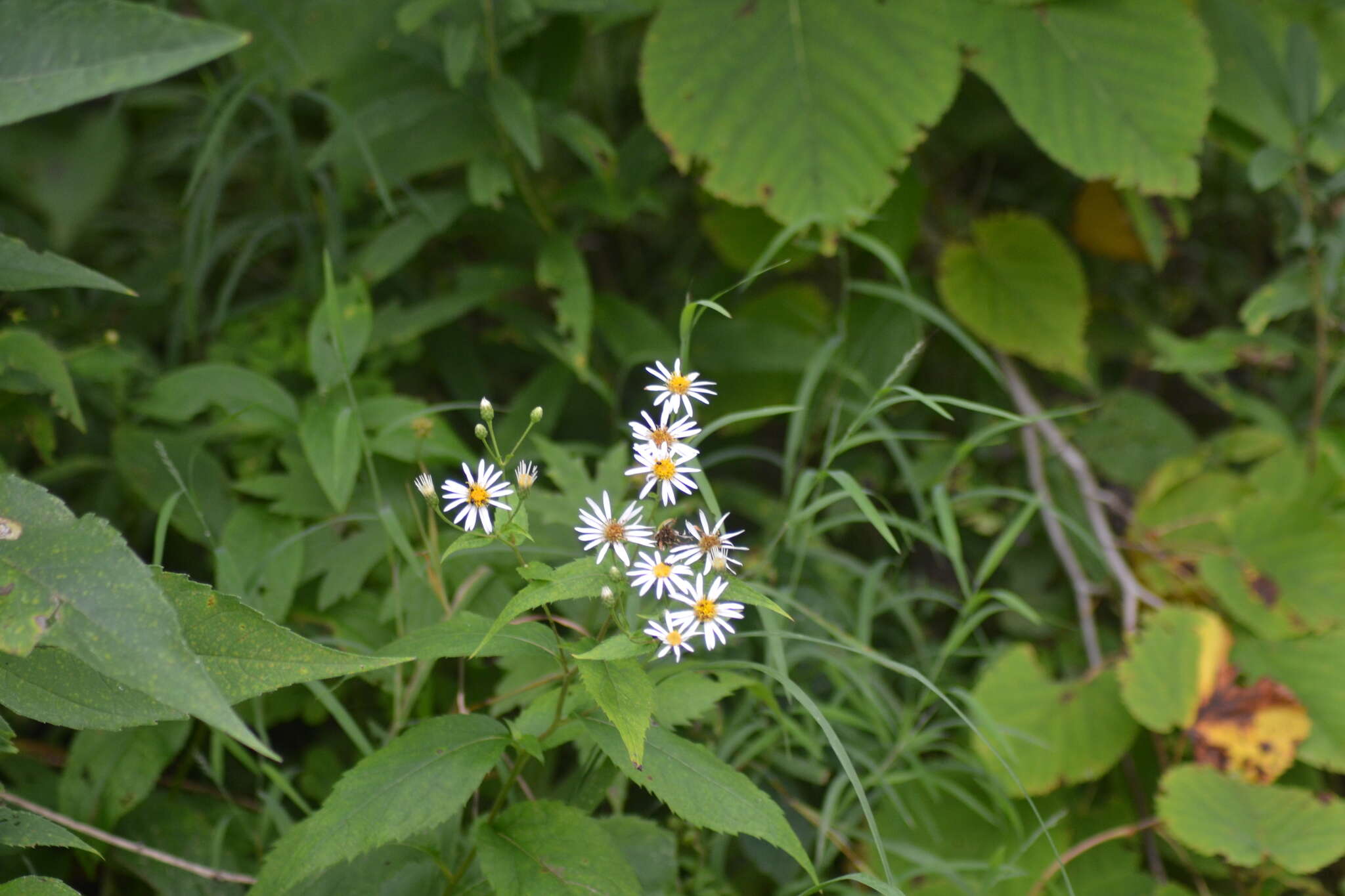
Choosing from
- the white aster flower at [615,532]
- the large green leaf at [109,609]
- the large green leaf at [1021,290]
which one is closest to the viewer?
the large green leaf at [109,609]

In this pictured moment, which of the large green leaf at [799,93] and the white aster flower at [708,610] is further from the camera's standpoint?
the large green leaf at [799,93]

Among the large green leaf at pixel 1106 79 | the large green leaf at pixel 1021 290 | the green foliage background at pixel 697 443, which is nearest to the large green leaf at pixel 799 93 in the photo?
the green foliage background at pixel 697 443

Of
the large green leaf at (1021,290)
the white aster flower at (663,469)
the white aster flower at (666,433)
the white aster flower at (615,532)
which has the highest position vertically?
the large green leaf at (1021,290)

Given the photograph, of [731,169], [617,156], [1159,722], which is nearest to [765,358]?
[731,169]

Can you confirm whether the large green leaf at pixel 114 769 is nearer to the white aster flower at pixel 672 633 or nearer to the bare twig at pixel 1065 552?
the white aster flower at pixel 672 633

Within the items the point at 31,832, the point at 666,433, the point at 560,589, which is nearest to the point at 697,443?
the point at 666,433

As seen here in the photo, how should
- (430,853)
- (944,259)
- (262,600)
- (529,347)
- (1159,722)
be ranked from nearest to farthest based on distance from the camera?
1. (430,853)
2. (262,600)
3. (1159,722)
4. (529,347)
5. (944,259)

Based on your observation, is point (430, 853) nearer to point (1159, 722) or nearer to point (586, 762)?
point (586, 762)

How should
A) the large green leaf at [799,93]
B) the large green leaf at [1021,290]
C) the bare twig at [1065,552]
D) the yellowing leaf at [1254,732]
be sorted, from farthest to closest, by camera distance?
the large green leaf at [1021,290] < the bare twig at [1065,552] < the large green leaf at [799,93] < the yellowing leaf at [1254,732]
